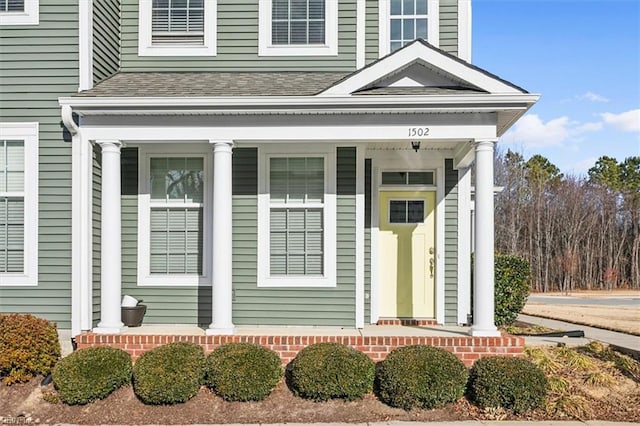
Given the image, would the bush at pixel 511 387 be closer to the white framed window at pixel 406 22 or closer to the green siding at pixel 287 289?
the green siding at pixel 287 289

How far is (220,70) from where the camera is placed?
912 centimetres

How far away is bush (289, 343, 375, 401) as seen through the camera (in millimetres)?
6605

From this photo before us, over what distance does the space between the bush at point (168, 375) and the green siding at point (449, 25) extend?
Answer: 5926 mm

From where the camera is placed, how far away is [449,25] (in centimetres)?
916

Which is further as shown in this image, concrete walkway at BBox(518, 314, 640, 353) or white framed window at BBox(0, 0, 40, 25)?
concrete walkway at BBox(518, 314, 640, 353)

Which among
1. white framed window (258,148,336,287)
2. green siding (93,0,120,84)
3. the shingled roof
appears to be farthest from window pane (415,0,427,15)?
green siding (93,0,120,84)

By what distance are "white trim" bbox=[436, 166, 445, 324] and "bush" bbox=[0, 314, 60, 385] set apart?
5.55 m

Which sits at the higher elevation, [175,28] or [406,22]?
[406,22]

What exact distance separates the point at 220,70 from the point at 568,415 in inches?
264

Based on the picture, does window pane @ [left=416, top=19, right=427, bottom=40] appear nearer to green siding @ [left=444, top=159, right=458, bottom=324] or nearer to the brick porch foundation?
green siding @ [left=444, top=159, right=458, bottom=324]

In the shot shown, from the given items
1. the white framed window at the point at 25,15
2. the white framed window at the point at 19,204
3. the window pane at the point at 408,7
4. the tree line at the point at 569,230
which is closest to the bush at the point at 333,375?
the white framed window at the point at 19,204

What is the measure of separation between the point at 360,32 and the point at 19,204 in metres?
5.56

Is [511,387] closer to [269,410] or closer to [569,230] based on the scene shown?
[269,410]

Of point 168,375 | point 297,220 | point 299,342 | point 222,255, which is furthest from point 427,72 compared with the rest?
point 168,375
